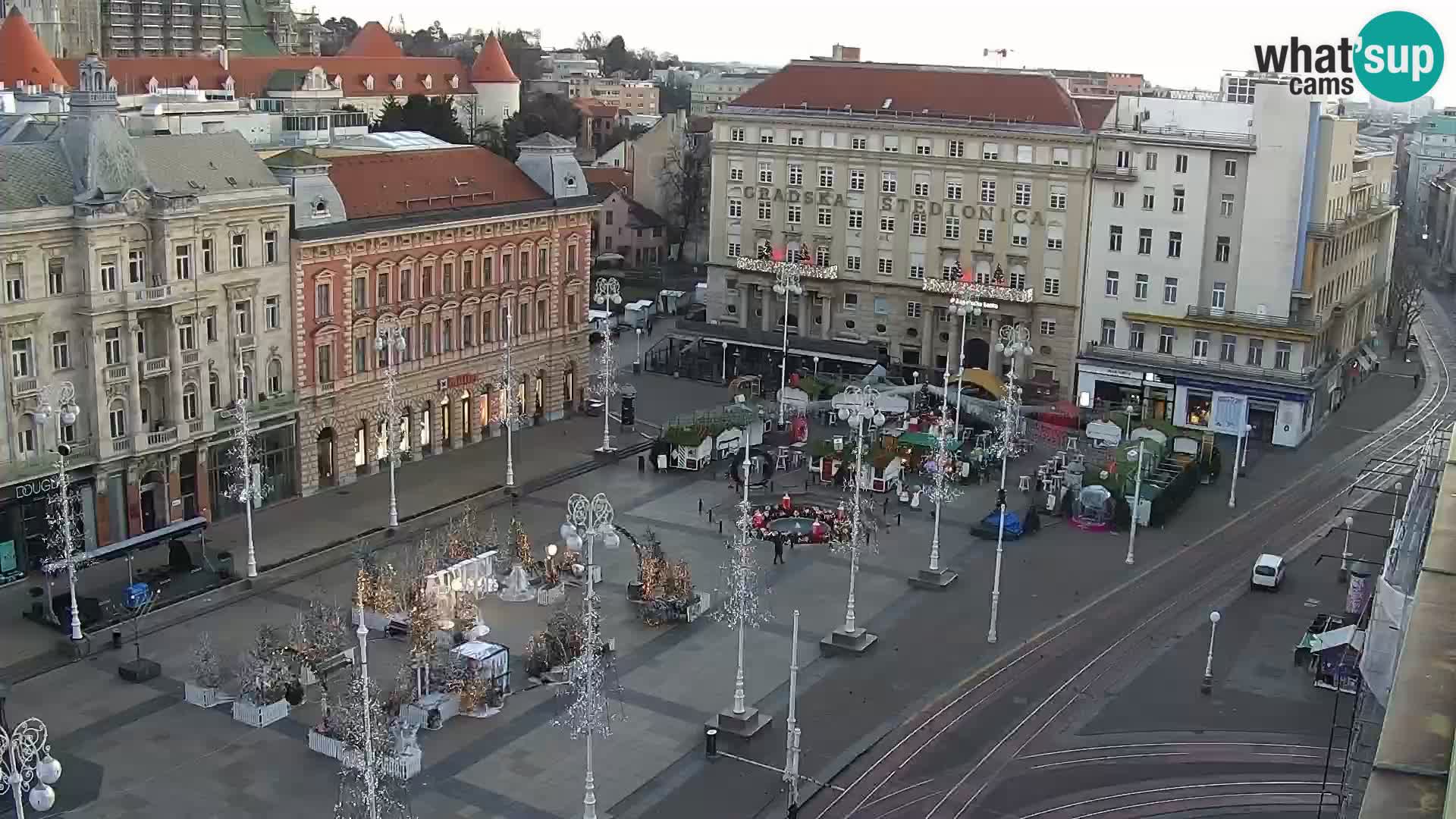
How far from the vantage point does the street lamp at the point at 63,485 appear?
4709cm

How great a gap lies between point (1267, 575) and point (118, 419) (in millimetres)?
43455

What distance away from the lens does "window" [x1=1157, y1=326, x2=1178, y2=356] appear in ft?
269

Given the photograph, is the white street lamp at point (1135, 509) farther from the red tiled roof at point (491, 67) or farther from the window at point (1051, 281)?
the red tiled roof at point (491, 67)

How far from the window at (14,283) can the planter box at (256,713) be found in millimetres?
18655

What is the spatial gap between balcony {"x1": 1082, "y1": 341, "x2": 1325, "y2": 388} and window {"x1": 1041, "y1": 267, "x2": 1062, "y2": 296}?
362 cm

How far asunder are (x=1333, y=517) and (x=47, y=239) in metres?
53.8

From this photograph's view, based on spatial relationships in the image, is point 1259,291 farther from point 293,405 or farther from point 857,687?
point 293,405

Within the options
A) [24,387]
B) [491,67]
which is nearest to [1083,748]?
[24,387]

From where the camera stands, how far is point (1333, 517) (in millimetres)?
66312

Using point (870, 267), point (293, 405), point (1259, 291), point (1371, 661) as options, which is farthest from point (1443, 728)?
point (870, 267)

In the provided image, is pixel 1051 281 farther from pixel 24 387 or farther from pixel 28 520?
pixel 28 520

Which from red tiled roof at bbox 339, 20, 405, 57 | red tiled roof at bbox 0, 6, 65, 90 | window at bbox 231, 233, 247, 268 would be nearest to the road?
window at bbox 231, 233, 247, 268

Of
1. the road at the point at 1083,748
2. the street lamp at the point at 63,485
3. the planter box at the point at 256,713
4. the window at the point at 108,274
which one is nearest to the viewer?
the road at the point at 1083,748

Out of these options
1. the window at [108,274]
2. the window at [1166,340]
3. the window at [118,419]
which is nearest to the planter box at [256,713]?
the window at [118,419]
